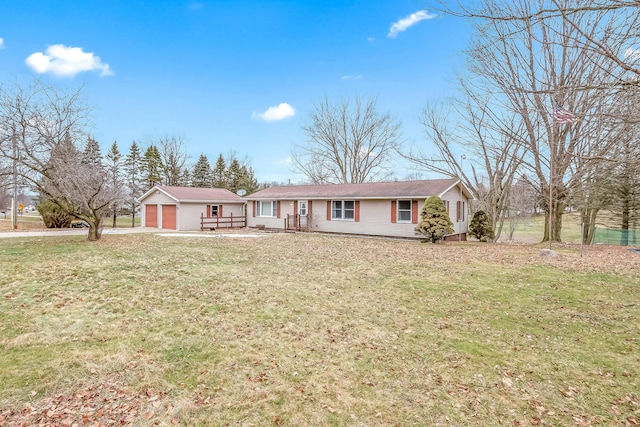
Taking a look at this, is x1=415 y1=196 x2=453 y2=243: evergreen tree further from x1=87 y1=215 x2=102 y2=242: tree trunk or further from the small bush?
the small bush

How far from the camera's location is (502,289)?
739 cm

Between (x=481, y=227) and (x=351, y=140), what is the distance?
1591 cm

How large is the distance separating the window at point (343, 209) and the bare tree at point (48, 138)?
40.6 feet

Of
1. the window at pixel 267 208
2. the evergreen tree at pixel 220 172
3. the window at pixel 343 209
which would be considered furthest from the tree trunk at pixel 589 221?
the evergreen tree at pixel 220 172

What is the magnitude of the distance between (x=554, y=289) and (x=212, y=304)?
7.54 metres

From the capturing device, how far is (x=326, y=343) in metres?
4.63

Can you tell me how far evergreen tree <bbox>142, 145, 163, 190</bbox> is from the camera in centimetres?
3669

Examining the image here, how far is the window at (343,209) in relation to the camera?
1997 centimetres

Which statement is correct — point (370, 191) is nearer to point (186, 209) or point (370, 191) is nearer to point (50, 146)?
point (186, 209)

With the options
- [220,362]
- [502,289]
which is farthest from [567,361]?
[220,362]

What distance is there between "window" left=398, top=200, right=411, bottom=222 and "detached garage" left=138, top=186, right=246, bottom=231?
506 inches

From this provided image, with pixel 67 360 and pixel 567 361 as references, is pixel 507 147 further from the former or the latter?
pixel 67 360

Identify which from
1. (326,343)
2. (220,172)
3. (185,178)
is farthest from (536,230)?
(185,178)

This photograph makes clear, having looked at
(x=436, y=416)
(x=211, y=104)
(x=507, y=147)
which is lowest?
(x=436, y=416)
